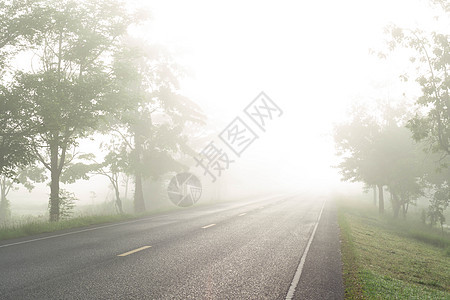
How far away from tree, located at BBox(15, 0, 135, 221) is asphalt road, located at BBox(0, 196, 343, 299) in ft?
17.5

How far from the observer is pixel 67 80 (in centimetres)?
1326

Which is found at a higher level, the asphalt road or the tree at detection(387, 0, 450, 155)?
the tree at detection(387, 0, 450, 155)

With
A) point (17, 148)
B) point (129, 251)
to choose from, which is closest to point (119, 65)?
point (17, 148)

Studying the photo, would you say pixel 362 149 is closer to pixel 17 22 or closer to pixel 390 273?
pixel 390 273

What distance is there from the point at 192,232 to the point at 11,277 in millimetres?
6102

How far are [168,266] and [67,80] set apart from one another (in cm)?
1118

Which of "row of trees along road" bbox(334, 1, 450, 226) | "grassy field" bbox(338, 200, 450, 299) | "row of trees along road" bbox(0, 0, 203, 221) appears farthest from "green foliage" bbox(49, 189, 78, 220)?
"row of trees along road" bbox(334, 1, 450, 226)

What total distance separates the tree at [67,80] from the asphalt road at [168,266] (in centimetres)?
532

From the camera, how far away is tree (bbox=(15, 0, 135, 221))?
40.7 ft

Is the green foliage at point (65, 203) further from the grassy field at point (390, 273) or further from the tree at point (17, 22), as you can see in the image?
the grassy field at point (390, 273)

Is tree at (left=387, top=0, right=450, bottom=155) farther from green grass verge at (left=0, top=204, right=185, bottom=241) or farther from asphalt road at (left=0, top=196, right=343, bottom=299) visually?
green grass verge at (left=0, top=204, right=185, bottom=241)

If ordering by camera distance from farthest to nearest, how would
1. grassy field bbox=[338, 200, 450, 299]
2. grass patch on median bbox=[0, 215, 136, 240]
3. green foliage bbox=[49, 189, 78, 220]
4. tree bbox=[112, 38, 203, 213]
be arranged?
1. tree bbox=[112, 38, 203, 213]
2. green foliage bbox=[49, 189, 78, 220]
3. grass patch on median bbox=[0, 215, 136, 240]
4. grassy field bbox=[338, 200, 450, 299]

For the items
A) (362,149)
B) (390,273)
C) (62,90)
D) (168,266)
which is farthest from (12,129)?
(362,149)

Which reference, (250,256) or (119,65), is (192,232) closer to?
(250,256)
